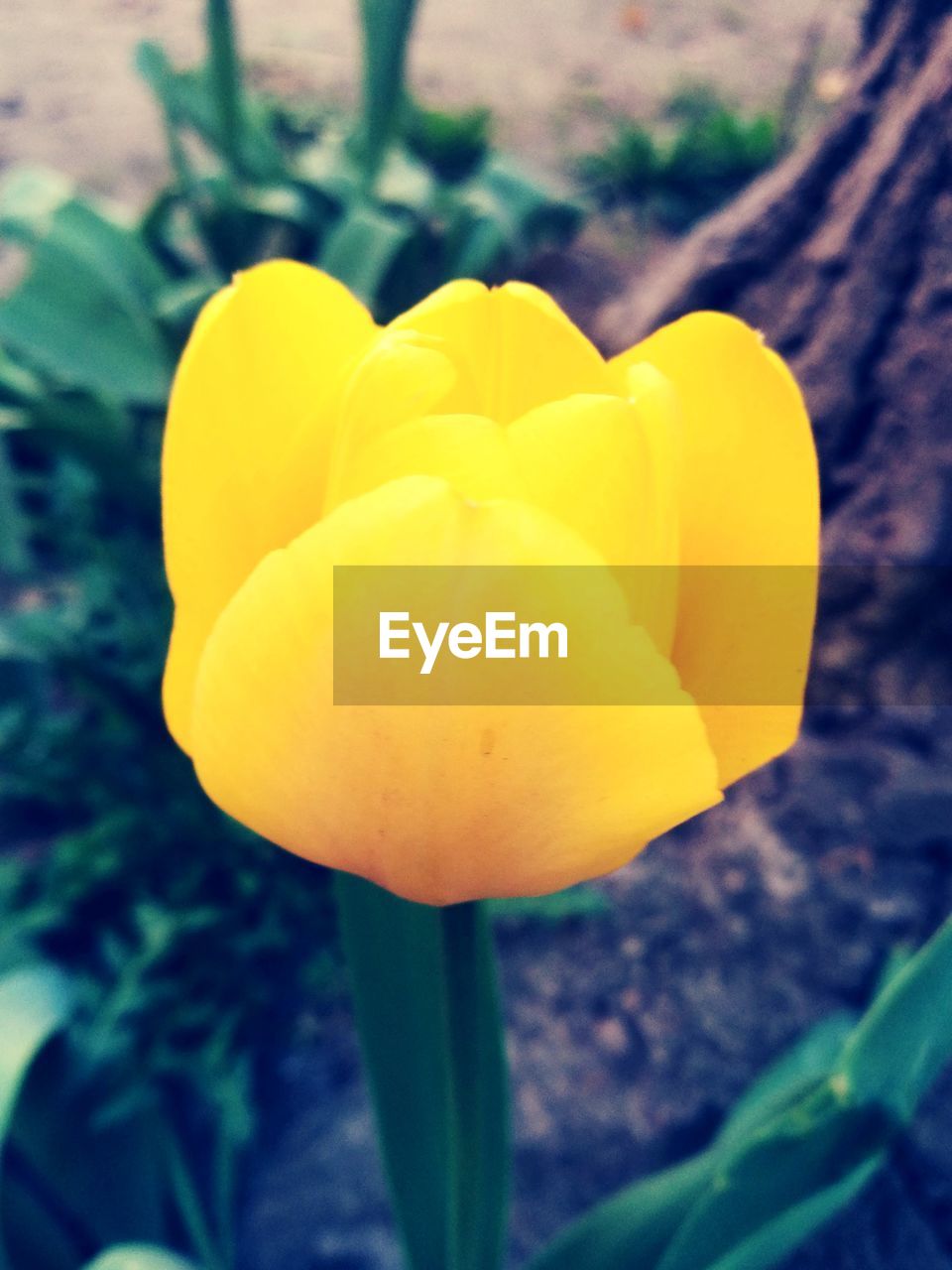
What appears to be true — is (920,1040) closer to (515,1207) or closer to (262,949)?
(515,1207)

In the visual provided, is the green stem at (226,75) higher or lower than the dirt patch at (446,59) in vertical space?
higher

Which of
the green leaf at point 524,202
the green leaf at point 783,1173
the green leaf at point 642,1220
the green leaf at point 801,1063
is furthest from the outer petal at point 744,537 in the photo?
the green leaf at point 524,202

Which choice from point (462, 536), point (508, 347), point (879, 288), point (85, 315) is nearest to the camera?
point (462, 536)

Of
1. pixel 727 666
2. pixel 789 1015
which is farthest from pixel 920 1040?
pixel 789 1015

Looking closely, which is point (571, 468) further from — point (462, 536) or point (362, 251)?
point (362, 251)

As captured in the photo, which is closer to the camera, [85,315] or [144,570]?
[144,570]

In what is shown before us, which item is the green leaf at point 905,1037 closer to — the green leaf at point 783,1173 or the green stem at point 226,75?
the green leaf at point 783,1173

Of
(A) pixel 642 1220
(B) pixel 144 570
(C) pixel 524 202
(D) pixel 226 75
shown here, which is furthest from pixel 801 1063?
(C) pixel 524 202
